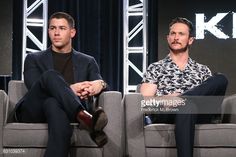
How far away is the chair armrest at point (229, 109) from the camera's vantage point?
2.84 meters

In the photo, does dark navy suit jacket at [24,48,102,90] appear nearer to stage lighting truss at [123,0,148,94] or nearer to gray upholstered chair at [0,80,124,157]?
gray upholstered chair at [0,80,124,157]

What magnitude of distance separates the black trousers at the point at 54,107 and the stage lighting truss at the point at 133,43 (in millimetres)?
2847

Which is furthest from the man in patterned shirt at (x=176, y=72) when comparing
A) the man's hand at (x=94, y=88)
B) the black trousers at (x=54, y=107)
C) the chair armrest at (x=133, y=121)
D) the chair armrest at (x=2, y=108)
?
the chair armrest at (x=2, y=108)

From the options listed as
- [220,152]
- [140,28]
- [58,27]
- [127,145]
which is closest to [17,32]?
[140,28]

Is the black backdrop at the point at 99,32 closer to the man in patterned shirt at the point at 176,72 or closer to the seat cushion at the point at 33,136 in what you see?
the man in patterned shirt at the point at 176,72

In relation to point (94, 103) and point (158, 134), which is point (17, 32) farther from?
point (158, 134)

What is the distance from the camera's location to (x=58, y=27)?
2.97 metres

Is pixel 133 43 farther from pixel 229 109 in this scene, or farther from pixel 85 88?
pixel 85 88

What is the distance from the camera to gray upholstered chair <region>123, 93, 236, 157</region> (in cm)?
260

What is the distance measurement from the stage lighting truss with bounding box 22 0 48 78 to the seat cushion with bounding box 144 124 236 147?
3.08 metres

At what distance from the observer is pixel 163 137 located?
8.61ft

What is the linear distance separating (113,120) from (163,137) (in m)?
0.34

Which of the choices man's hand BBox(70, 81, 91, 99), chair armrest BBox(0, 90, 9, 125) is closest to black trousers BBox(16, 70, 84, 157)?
chair armrest BBox(0, 90, 9, 125)

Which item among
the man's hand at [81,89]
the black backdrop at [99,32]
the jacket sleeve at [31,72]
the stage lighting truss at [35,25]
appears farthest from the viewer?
the stage lighting truss at [35,25]
